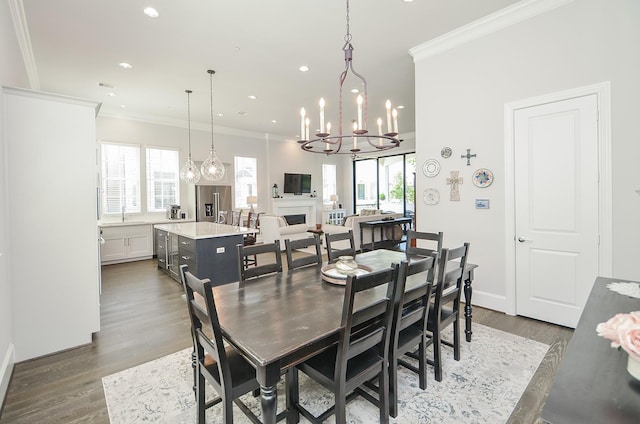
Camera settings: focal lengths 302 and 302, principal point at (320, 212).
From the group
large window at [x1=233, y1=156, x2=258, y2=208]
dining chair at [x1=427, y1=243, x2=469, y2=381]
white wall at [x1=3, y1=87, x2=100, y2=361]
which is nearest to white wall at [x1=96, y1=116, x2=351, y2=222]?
large window at [x1=233, y1=156, x2=258, y2=208]

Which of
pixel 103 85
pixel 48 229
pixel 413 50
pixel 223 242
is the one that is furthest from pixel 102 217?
pixel 413 50

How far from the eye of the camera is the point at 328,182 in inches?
457

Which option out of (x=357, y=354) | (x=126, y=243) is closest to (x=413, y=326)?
(x=357, y=354)

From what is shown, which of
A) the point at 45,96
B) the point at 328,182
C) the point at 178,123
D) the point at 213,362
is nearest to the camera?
the point at 213,362

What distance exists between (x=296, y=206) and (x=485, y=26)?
7.52m

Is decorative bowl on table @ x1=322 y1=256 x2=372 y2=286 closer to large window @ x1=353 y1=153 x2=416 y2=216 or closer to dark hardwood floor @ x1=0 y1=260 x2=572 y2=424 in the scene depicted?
dark hardwood floor @ x1=0 y1=260 x2=572 y2=424

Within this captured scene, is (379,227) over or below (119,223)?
below

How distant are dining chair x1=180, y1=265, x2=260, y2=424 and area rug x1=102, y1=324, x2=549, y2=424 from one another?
0.44m

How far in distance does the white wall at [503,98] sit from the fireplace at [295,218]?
631cm

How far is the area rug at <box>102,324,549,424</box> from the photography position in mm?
1952

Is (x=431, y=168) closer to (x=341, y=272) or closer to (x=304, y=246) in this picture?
(x=304, y=246)

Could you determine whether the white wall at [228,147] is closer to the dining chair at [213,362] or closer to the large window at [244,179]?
Result: the large window at [244,179]

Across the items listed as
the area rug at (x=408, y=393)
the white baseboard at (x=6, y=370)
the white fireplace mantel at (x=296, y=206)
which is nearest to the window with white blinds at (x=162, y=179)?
the white fireplace mantel at (x=296, y=206)

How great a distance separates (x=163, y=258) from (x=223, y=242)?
2.03m
